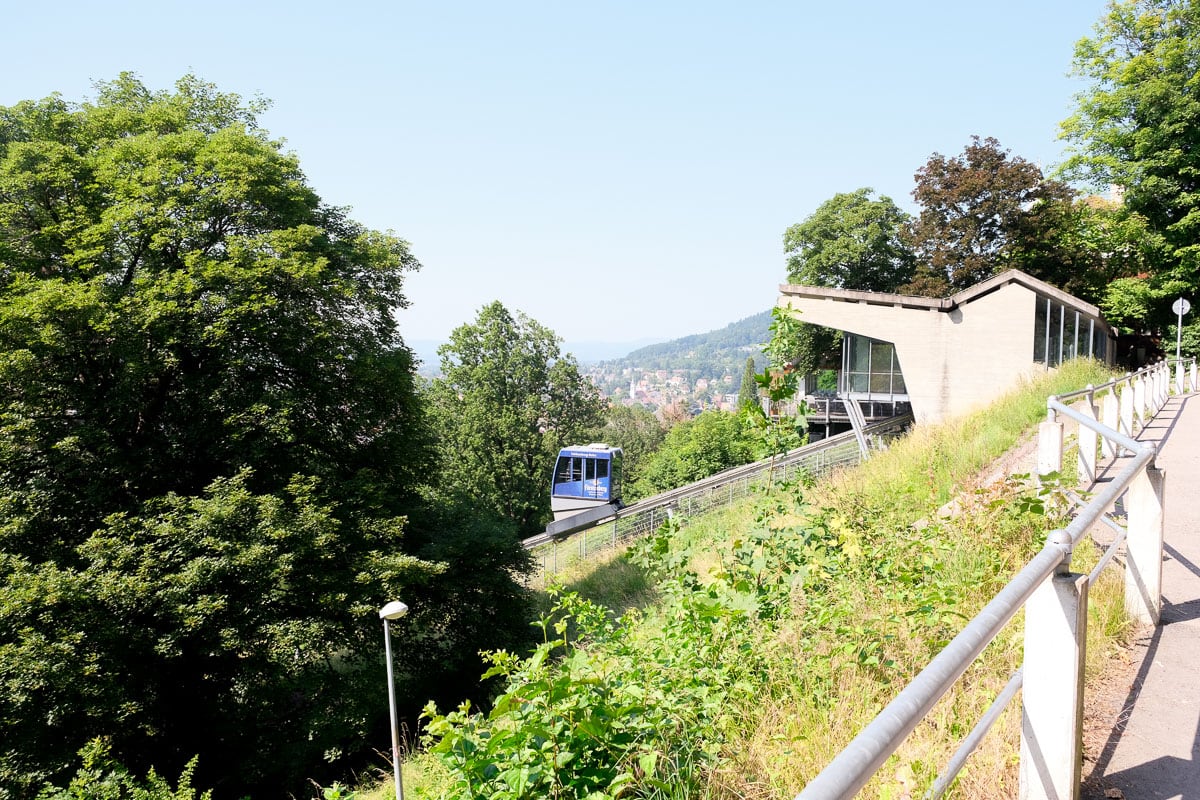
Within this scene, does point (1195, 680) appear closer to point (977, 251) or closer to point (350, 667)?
point (350, 667)

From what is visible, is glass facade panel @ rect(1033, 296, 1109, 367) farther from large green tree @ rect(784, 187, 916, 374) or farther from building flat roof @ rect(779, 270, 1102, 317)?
large green tree @ rect(784, 187, 916, 374)

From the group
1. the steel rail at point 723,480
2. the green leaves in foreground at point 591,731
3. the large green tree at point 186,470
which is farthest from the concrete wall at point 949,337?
the green leaves in foreground at point 591,731

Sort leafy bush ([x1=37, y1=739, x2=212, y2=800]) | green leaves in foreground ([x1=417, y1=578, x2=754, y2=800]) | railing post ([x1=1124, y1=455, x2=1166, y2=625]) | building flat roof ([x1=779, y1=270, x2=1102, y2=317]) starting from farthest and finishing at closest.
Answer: building flat roof ([x1=779, y1=270, x2=1102, y2=317]) < leafy bush ([x1=37, y1=739, x2=212, y2=800]) < railing post ([x1=1124, y1=455, x2=1166, y2=625]) < green leaves in foreground ([x1=417, y1=578, x2=754, y2=800])

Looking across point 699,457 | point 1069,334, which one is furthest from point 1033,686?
point 699,457

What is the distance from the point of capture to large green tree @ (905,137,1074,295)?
32.7 m

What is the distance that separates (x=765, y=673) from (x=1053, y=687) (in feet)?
6.08

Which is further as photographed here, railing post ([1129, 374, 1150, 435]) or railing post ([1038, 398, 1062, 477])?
railing post ([1129, 374, 1150, 435])

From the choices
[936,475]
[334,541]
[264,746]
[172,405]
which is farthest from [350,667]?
[936,475]

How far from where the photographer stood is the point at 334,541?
15.0 meters

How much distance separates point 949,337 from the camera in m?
25.0

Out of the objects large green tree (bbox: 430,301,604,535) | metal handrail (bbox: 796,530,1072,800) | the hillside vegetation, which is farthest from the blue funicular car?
metal handrail (bbox: 796,530,1072,800)

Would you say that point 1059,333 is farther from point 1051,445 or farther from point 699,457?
point 699,457

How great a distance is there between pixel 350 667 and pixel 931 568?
15777 mm

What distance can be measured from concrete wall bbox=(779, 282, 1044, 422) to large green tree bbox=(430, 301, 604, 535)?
19159 millimetres
